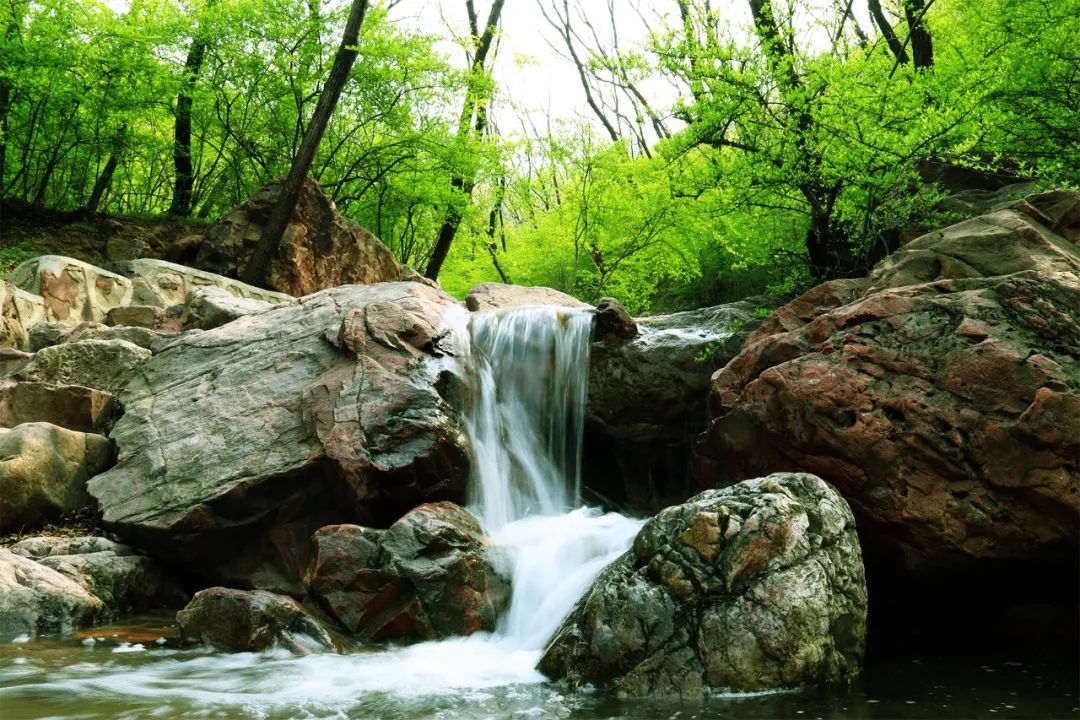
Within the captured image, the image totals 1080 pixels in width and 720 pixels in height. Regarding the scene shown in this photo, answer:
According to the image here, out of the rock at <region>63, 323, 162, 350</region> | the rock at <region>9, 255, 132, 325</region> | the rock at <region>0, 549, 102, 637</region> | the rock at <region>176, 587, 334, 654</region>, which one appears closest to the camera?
the rock at <region>176, 587, 334, 654</region>

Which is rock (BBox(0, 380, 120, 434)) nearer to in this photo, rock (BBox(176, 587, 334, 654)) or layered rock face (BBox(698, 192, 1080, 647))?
rock (BBox(176, 587, 334, 654))

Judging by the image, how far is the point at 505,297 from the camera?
1268 cm

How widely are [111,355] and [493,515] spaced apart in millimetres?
5381

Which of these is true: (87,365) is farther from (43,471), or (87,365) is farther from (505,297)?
(505,297)

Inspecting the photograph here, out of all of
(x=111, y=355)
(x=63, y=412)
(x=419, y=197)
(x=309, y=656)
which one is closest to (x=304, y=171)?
(x=419, y=197)

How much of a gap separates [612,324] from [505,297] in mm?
2893

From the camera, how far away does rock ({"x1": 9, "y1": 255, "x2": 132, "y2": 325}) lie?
13180 mm

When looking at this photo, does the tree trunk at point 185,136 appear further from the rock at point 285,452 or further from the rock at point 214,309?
the rock at point 285,452

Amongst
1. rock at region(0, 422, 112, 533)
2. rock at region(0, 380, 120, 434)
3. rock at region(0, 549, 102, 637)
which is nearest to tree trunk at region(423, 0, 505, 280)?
rock at region(0, 380, 120, 434)

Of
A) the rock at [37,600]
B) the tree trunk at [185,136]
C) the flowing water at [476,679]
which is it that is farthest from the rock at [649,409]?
the tree trunk at [185,136]

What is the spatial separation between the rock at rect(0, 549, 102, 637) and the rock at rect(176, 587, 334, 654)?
102cm

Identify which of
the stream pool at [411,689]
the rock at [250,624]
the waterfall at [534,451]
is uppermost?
the waterfall at [534,451]

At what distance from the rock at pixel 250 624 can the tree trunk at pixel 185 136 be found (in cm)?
1274

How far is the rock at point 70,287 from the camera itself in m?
13.2
